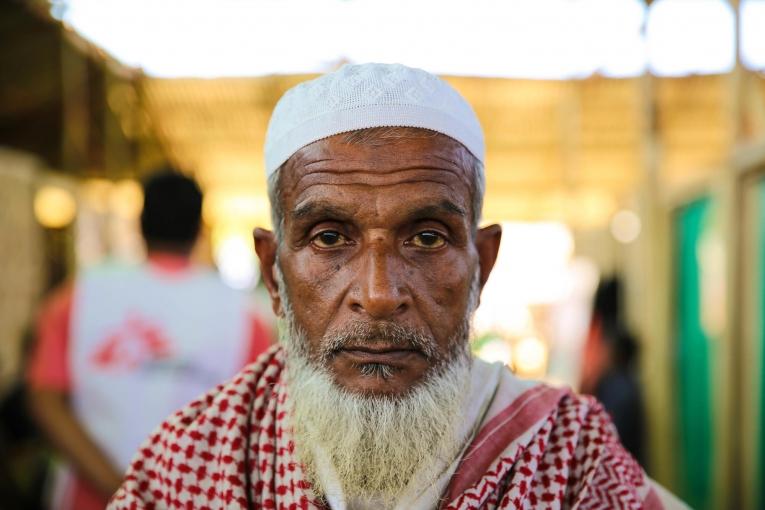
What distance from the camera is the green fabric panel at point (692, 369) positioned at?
4281 millimetres

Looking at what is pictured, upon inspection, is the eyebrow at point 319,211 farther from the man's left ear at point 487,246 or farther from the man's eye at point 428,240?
the man's left ear at point 487,246

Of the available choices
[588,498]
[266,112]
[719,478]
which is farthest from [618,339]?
[266,112]

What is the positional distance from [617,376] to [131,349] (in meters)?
3.38

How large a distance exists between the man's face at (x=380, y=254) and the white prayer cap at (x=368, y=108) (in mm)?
42

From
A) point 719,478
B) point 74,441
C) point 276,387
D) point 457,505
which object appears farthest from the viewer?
point 719,478

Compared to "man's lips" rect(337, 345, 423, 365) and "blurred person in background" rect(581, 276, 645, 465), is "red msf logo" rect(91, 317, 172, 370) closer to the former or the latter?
"man's lips" rect(337, 345, 423, 365)

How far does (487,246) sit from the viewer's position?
1877mm

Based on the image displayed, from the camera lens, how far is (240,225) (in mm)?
9898

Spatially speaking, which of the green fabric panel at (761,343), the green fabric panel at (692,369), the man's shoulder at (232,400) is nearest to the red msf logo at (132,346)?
the man's shoulder at (232,400)

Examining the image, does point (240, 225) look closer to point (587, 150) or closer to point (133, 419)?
point (587, 150)

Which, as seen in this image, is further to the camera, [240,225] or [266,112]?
[240,225]

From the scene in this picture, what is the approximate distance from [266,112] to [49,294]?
2.82m

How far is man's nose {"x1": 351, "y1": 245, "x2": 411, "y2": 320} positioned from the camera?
1.55 meters

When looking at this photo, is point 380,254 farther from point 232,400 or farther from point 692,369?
point 692,369
